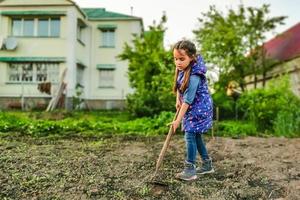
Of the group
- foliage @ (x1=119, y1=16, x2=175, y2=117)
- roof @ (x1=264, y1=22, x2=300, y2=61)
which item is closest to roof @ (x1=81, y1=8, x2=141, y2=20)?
foliage @ (x1=119, y1=16, x2=175, y2=117)

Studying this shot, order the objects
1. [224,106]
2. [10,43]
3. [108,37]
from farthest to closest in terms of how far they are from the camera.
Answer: [108,37]
[10,43]
[224,106]

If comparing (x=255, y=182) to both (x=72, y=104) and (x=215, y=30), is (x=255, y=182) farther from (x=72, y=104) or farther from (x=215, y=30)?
(x=72, y=104)

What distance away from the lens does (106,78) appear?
23.9 meters

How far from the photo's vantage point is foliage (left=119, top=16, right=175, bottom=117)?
1335cm

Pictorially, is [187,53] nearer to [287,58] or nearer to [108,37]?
[287,58]

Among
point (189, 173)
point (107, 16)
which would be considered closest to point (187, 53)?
point (189, 173)

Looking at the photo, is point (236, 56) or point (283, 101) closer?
point (283, 101)

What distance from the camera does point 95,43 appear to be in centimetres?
2386

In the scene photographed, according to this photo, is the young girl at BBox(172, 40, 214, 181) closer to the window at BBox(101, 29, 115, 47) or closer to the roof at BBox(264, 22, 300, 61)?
the roof at BBox(264, 22, 300, 61)

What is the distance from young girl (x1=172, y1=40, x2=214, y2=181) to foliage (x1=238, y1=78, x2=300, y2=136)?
583cm

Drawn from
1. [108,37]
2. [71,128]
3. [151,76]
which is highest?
[108,37]

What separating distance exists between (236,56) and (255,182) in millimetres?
14686

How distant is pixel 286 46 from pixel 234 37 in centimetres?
753

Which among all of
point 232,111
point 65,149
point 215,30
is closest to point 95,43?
point 215,30
